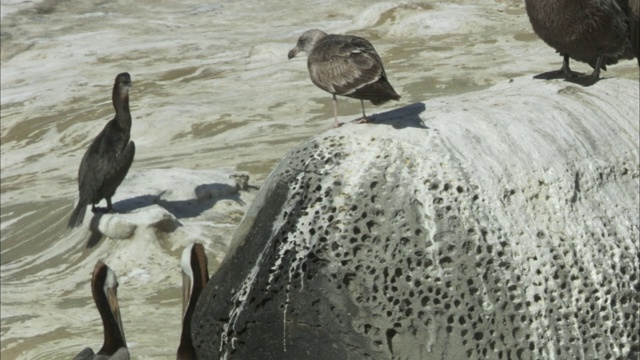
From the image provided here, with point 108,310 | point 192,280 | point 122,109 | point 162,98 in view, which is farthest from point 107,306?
point 162,98

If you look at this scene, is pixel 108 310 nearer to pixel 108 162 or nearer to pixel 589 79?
pixel 589 79

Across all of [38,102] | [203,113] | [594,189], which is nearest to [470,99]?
[594,189]

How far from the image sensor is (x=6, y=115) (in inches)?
629

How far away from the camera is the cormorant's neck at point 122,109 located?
10.0 metres

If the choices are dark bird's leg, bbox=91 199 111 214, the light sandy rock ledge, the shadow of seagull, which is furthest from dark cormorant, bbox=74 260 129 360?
dark bird's leg, bbox=91 199 111 214

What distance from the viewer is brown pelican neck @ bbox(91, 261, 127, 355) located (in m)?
5.66

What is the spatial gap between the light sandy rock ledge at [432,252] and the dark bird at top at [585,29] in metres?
1.09

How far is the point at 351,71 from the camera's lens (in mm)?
5570

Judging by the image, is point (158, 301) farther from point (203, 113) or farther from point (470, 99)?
point (203, 113)

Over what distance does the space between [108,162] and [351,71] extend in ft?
15.0

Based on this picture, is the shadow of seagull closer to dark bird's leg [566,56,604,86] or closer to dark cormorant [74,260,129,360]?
dark bird's leg [566,56,604,86]

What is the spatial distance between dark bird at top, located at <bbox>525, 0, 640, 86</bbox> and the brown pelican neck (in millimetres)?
2406

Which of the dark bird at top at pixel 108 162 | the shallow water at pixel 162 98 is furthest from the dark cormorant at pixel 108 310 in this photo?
the dark bird at top at pixel 108 162

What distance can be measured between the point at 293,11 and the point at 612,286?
659 inches
